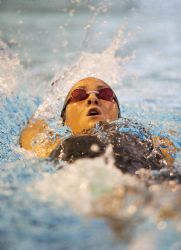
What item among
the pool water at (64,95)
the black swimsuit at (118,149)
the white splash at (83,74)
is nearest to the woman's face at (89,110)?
the pool water at (64,95)

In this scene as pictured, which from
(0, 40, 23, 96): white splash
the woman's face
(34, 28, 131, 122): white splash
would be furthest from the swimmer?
(0, 40, 23, 96): white splash

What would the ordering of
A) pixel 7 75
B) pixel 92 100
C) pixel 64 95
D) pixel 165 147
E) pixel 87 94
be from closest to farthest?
pixel 165 147, pixel 92 100, pixel 87 94, pixel 64 95, pixel 7 75

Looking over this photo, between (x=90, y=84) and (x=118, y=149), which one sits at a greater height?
(x=90, y=84)

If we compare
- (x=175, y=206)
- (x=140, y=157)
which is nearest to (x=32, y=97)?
(x=140, y=157)

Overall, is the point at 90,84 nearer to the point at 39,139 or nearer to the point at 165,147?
the point at 39,139

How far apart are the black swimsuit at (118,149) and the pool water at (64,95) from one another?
4.2 inches

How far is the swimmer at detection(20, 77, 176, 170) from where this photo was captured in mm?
2787

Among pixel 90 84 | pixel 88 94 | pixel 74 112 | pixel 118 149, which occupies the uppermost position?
pixel 90 84

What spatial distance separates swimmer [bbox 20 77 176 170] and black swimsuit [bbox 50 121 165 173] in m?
0.22

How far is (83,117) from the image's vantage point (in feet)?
9.37

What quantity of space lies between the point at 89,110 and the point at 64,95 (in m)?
1.51

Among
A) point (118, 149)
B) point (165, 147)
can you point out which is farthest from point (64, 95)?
point (118, 149)

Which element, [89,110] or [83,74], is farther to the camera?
[83,74]

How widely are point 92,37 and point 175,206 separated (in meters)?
6.45
